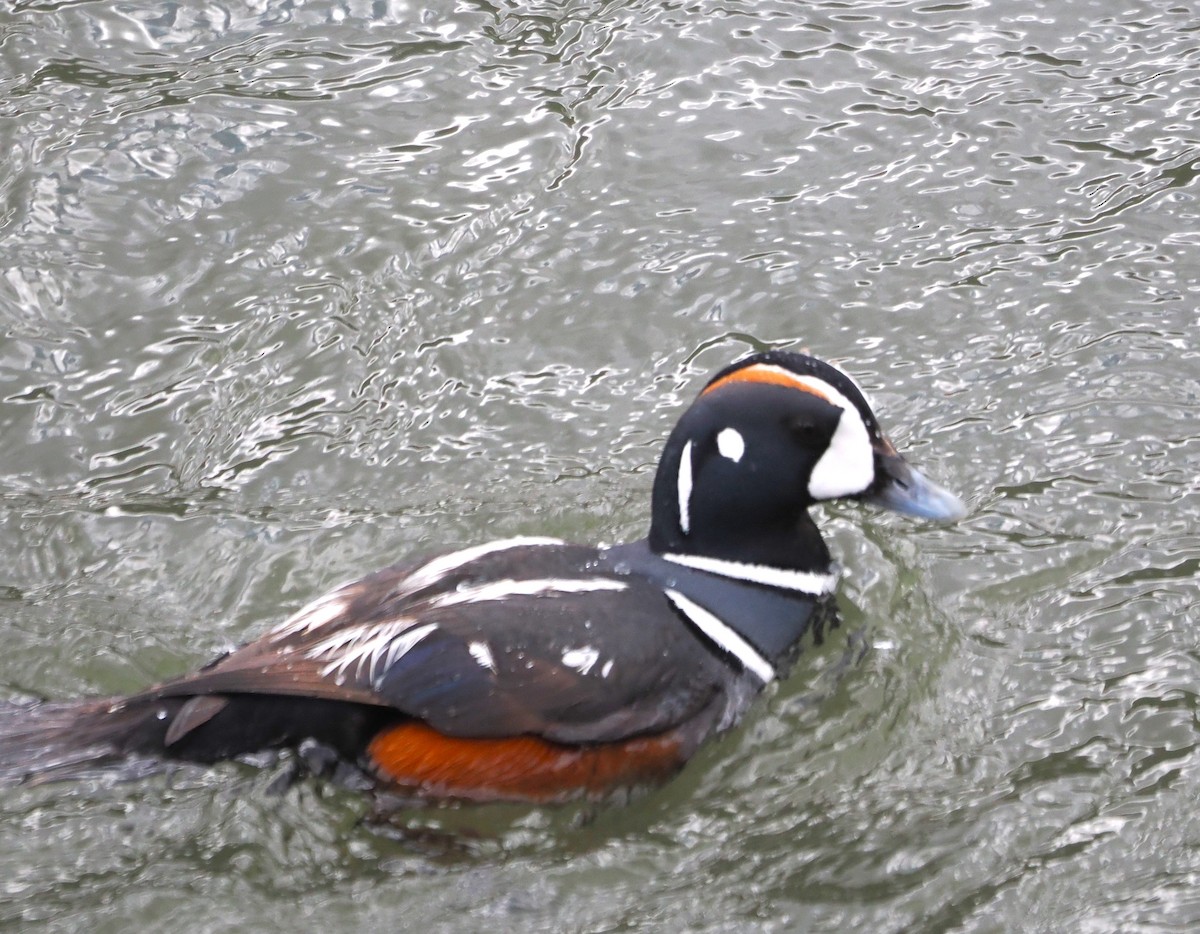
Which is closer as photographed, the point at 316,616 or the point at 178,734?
the point at 178,734

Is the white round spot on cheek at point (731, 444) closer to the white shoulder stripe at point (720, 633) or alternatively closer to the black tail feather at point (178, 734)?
the white shoulder stripe at point (720, 633)

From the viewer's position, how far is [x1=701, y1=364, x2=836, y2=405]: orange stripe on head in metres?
5.38

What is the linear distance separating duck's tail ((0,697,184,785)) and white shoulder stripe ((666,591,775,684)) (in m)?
1.73

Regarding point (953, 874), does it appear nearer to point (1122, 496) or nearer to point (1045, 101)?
point (1122, 496)

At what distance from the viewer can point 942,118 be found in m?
8.24

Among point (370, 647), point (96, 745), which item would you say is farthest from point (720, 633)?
point (96, 745)

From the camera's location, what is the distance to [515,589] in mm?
5219

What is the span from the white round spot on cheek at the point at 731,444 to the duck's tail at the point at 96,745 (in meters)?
2.03

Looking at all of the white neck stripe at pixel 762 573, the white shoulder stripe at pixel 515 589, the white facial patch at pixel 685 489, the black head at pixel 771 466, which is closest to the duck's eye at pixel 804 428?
the black head at pixel 771 466

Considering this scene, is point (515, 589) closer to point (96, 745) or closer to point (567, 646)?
point (567, 646)

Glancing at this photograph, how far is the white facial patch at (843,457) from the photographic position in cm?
538

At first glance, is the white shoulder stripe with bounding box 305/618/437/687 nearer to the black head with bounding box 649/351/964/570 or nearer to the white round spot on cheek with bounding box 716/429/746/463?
the black head with bounding box 649/351/964/570

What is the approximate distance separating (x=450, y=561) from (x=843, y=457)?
143cm

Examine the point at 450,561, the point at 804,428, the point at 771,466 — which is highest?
the point at 804,428
